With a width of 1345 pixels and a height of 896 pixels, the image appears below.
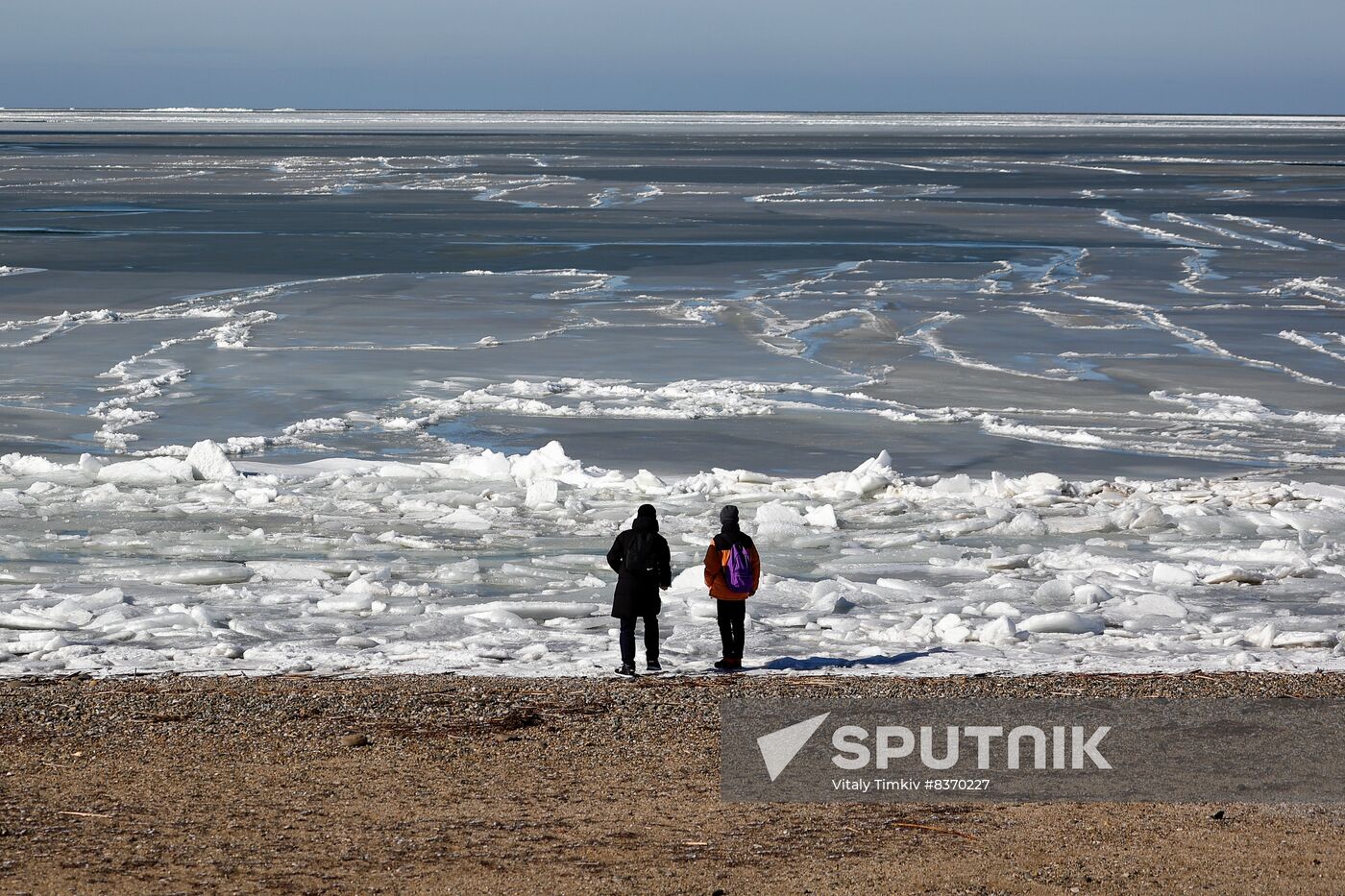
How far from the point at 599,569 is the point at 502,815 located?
4.86m

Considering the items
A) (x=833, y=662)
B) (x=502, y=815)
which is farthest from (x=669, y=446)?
(x=502, y=815)

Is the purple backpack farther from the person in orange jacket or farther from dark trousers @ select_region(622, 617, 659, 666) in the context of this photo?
dark trousers @ select_region(622, 617, 659, 666)

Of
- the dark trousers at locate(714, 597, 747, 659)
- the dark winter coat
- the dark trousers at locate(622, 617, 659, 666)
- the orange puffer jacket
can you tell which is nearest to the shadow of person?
the dark trousers at locate(714, 597, 747, 659)

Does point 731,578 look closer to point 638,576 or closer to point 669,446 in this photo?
point 638,576

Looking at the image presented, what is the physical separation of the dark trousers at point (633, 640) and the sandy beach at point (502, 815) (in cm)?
48

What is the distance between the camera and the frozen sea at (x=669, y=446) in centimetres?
902

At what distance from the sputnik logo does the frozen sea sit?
1.31 m

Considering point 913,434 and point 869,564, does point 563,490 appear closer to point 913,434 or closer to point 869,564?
point 869,564

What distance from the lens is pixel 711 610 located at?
934cm

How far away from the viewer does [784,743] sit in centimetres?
654

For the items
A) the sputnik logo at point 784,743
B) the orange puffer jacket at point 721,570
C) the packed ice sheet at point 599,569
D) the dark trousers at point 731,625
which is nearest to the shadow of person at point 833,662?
the packed ice sheet at point 599,569

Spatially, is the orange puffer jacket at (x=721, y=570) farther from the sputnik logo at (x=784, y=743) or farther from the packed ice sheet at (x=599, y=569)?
the sputnik logo at (x=784, y=743)

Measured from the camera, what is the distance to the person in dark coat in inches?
309

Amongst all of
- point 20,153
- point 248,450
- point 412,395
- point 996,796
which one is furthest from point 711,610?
point 20,153
